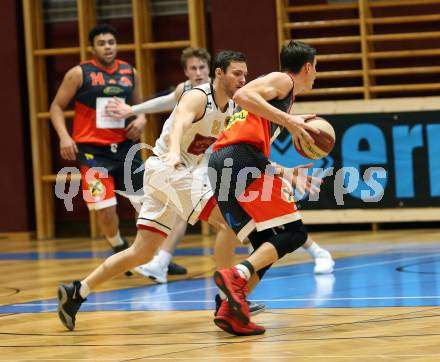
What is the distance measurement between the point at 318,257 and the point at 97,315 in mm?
2282

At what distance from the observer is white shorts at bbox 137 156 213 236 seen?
254 inches

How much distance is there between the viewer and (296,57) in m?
5.70

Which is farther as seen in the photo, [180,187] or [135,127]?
[135,127]

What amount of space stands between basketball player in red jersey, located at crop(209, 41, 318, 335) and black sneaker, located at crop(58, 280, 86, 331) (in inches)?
36.1

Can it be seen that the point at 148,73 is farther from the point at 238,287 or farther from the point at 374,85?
the point at 238,287

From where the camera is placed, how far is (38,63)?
13.1m

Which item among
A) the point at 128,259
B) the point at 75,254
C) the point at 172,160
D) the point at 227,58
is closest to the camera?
the point at 172,160

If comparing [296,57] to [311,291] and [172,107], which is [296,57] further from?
[172,107]

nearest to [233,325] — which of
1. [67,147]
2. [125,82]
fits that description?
[67,147]

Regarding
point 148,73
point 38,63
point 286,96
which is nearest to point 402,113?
point 148,73

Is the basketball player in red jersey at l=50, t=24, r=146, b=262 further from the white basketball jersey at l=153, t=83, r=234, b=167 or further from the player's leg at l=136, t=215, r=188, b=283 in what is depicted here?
the white basketball jersey at l=153, t=83, r=234, b=167

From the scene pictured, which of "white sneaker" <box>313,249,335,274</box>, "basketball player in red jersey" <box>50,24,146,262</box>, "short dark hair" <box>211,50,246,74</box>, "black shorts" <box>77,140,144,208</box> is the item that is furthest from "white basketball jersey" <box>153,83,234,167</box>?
"basketball player in red jersey" <box>50,24,146,262</box>

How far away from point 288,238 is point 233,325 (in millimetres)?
530

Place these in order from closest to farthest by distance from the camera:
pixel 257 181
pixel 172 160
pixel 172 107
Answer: pixel 172 160
pixel 257 181
pixel 172 107
